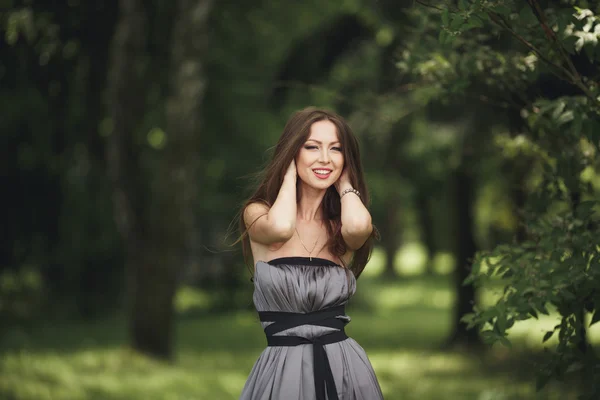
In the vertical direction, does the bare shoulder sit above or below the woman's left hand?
below

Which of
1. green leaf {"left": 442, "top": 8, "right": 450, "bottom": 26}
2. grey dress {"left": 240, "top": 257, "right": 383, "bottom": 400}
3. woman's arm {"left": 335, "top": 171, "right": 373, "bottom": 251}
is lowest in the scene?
grey dress {"left": 240, "top": 257, "right": 383, "bottom": 400}

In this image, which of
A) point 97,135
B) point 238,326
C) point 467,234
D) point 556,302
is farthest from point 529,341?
point 556,302

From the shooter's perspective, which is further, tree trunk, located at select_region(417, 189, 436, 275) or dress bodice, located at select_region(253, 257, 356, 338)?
tree trunk, located at select_region(417, 189, 436, 275)

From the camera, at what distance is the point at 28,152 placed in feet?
60.5

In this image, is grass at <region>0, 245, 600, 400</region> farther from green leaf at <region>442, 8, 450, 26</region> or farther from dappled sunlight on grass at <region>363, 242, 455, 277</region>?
dappled sunlight on grass at <region>363, 242, 455, 277</region>

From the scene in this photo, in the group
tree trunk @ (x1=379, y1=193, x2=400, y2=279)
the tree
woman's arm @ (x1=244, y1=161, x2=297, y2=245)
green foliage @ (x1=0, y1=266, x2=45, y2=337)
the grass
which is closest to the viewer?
woman's arm @ (x1=244, y1=161, x2=297, y2=245)

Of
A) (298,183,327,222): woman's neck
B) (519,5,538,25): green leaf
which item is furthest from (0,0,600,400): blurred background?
(298,183,327,222): woman's neck

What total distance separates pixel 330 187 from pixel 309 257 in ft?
1.39

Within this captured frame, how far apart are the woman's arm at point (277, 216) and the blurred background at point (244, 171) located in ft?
1.02

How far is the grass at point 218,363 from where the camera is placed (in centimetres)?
1016

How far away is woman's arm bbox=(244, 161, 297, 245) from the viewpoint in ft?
12.7

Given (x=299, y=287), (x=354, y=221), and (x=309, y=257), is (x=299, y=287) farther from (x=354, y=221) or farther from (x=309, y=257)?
(x=354, y=221)

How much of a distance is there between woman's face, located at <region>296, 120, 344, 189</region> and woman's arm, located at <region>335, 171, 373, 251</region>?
0.11m

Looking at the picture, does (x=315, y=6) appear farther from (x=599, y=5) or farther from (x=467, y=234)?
(x=599, y=5)
